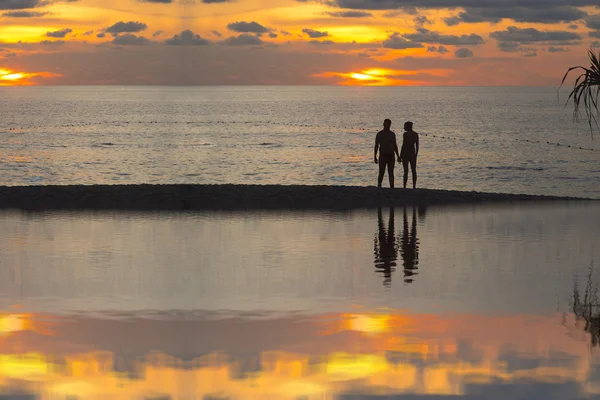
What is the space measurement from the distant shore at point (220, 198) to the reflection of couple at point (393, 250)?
8.58 ft

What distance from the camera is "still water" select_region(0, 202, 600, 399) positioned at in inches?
307

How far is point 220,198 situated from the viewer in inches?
874

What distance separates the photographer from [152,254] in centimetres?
1505

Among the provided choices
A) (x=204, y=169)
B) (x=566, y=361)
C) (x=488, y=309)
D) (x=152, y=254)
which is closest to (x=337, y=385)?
(x=566, y=361)

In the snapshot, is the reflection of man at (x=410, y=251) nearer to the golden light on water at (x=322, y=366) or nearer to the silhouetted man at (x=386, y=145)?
the golden light on water at (x=322, y=366)

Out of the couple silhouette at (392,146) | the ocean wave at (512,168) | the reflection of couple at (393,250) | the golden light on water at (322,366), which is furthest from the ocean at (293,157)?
the golden light on water at (322,366)

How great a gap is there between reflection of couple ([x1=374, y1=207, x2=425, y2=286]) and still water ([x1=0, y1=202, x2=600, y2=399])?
0.16ft

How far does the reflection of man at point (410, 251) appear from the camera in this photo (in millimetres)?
13430

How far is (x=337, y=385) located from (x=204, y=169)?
45909mm

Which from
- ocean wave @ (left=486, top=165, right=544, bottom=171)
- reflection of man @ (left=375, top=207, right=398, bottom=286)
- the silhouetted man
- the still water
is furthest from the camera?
ocean wave @ (left=486, top=165, right=544, bottom=171)

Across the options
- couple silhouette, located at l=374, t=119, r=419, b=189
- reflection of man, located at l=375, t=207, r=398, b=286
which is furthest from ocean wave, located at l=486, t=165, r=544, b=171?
reflection of man, located at l=375, t=207, r=398, b=286

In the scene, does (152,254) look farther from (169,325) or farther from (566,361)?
(566,361)

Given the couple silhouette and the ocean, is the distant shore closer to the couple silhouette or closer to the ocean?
the couple silhouette

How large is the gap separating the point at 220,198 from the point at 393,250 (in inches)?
291
